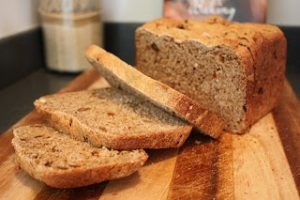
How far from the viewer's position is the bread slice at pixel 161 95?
4.91 feet

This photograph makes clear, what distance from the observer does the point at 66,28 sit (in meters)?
2.40

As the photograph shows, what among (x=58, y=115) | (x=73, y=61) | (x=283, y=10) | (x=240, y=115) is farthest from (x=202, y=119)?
(x=283, y=10)

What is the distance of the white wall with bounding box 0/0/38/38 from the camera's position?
220 cm

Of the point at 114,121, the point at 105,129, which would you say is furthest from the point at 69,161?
the point at 114,121

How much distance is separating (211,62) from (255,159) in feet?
1.66

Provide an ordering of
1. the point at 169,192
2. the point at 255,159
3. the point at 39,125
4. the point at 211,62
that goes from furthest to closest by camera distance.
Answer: the point at 211,62 < the point at 39,125 < the point at 255,159 < the point at 169,192

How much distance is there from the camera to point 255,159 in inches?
58.9

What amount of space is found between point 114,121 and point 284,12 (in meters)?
1.68

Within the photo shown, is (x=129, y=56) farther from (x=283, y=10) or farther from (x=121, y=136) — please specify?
(x=121, y=136)

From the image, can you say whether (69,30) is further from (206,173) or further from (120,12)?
(206,173)

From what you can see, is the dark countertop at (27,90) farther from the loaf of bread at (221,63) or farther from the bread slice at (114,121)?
the loaf of bread at (221,63)

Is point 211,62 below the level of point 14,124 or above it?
above

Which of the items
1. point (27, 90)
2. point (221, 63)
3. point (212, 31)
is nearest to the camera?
point (221, 63)

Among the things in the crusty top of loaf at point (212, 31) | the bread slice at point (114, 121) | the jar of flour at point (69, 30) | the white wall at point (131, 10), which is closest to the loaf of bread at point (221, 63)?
the crusty top of loaf at point (212, 31)
